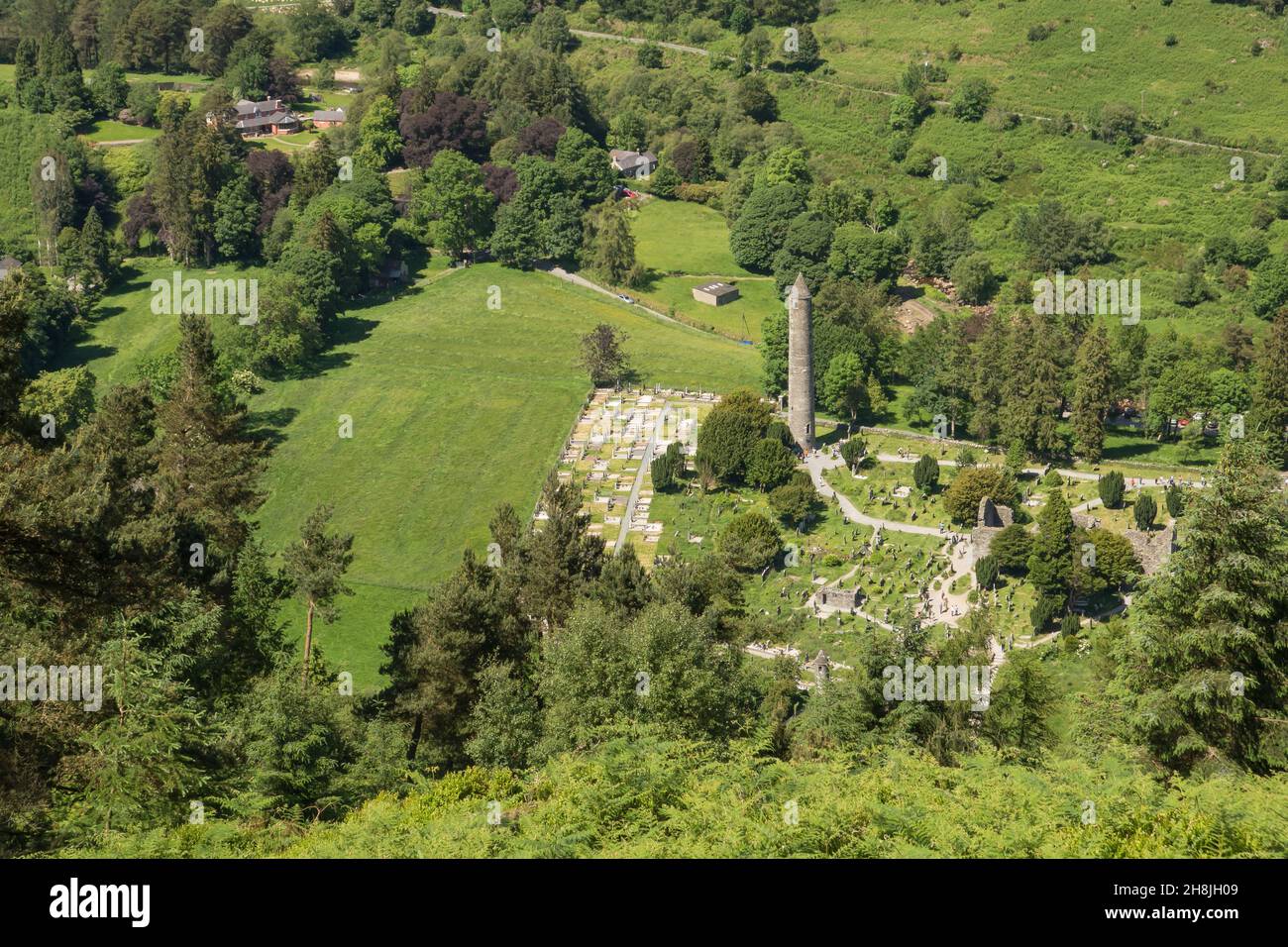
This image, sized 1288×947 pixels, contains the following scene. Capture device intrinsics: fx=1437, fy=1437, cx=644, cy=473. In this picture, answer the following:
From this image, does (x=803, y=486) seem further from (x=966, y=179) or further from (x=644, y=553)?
(x=966, y=179)

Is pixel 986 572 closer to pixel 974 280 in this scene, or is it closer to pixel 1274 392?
pixel 1274 392

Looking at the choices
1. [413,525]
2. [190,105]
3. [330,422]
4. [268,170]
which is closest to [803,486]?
[413,525]

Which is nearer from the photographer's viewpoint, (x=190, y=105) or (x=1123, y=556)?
(x=1123, y=556)

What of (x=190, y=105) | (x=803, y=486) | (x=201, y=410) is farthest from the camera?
(x=190, y=105)

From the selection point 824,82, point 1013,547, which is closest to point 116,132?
point 824,82

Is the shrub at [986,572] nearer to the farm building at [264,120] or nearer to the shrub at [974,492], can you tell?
the shrub at [974,492]

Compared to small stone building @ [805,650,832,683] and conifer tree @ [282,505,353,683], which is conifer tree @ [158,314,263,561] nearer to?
conifer tree @ [282,505,353,683]

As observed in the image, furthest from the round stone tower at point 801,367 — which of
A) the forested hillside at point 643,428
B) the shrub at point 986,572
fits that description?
the shrub at point 986,572
